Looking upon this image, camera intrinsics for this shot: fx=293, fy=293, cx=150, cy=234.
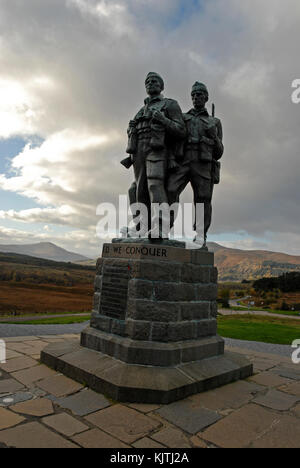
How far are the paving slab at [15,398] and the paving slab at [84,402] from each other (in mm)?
391

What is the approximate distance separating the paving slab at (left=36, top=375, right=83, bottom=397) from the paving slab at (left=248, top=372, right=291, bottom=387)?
8.94 ft

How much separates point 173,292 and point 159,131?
2.62 meters

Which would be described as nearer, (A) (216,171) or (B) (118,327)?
(B) (118,327)

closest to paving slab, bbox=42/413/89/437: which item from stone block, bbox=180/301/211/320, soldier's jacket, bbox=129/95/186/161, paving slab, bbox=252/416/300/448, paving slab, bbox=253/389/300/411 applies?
paving slab, bbox=252/416/300/448

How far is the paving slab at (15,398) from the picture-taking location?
3349 millimetres

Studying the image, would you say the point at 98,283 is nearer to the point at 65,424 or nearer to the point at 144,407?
the point at 144,407

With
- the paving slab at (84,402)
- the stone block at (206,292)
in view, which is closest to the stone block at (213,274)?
the stone block at (206,292)

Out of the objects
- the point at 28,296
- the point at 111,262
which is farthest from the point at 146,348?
the point at 28,296

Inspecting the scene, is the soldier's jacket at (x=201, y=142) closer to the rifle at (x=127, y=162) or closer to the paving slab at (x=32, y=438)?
the rifle at (x=127, y=162)

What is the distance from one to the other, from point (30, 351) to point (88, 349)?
1.62 m

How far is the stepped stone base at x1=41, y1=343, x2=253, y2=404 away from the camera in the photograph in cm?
347

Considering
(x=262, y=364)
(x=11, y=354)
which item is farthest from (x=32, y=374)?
(x=262, y=364)

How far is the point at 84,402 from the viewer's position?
11.2ft

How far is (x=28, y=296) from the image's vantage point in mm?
30438
